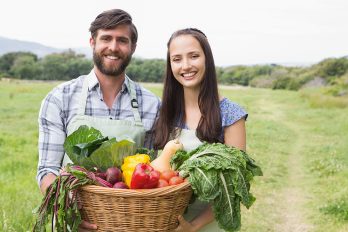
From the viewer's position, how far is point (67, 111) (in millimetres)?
3715

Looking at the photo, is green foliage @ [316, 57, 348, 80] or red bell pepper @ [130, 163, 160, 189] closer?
red bell pepper @ [130, 163, 160, 189]

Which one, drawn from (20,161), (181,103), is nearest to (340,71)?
(20,161)

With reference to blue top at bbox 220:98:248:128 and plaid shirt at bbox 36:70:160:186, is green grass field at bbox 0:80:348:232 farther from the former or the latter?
blue top at bbox 220:98:248:128

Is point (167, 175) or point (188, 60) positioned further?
point (188, 60)

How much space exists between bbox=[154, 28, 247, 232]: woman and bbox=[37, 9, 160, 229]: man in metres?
0.20

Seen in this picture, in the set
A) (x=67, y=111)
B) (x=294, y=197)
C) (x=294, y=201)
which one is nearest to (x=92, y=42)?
(x=67, y=111)

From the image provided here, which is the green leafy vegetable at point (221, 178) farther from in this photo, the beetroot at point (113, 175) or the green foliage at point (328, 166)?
the green foliage at point (328, 166)

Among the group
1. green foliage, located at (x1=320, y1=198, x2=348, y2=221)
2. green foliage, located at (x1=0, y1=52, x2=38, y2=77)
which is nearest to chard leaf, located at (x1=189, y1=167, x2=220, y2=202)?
green foliage, located at (x1=320, y1=198, x2=348, y2=221)

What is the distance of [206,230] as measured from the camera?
3604mm

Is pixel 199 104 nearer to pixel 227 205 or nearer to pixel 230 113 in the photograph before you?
pixel 230 113

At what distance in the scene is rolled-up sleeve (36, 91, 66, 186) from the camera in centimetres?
360

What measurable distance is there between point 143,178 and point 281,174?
7.78 m

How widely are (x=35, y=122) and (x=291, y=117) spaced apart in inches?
387

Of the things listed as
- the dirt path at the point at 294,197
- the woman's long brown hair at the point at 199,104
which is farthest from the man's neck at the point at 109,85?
the dirt path at the point at 294,197
